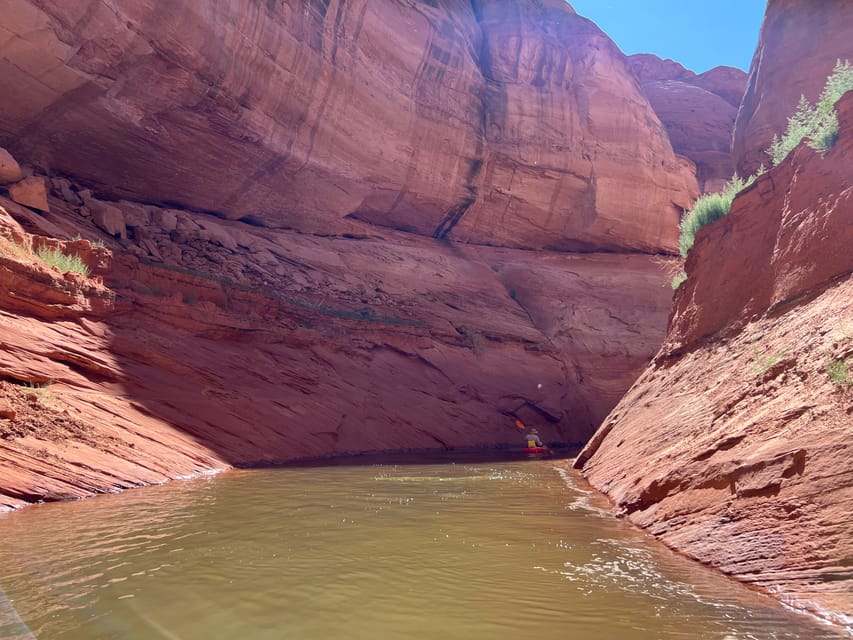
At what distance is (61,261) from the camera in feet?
41.8

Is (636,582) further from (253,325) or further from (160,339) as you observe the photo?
(253,325)

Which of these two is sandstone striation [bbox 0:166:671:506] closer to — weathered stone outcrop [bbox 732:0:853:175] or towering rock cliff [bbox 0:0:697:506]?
towering rock cliff [bbox 0:0:697:506]

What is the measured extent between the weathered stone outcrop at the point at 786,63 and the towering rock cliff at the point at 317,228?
10.9 m

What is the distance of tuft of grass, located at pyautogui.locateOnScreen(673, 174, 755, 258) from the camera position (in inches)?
412

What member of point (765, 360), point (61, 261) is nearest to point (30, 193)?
point (61, 261)

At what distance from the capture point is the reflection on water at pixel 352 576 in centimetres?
323

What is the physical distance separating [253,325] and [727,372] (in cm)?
1248

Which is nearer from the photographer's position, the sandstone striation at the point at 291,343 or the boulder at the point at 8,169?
the sandstone striation at the point at 291,343

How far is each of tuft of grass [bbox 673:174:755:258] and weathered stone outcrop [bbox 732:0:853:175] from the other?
3.16 metres

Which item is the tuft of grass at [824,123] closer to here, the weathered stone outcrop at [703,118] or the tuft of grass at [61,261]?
the tuft of grass at [61,261]

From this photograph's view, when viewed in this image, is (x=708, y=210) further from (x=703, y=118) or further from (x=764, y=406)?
(x=703, y=118)

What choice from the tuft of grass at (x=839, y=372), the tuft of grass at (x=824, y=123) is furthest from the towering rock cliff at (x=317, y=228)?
the tuft of grass at (x=824, y=123)

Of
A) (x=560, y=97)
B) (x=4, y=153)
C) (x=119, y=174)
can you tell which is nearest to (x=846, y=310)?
(x=4, y=153)

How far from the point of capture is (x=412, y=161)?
969 inches
